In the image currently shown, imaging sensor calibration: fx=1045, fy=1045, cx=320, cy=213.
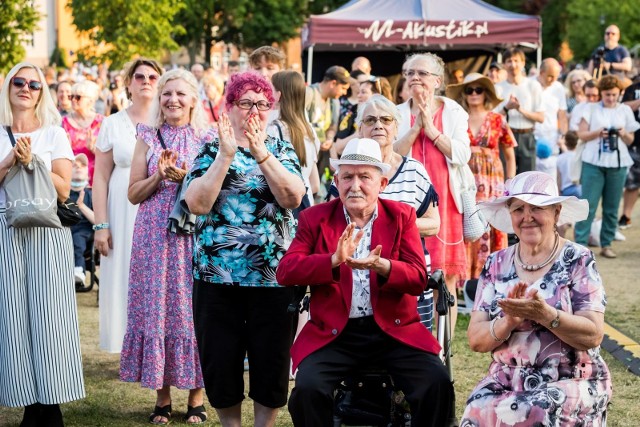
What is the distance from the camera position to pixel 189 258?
6.46 metres

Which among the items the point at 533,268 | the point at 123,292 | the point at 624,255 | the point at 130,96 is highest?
the point at 130,96

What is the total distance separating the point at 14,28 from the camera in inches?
644

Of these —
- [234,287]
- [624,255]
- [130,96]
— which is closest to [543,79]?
[624,255]

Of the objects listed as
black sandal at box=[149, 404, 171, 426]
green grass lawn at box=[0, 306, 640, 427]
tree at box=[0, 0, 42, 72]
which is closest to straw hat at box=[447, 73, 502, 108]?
green grass lawn at box=[0, 306, 640, 427]

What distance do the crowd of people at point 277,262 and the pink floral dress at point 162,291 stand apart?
0.03ft

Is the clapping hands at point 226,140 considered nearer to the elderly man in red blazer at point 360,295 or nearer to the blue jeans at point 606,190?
the elderly man in red blazer at point 360,295

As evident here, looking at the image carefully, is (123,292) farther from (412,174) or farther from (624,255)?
(624,255)

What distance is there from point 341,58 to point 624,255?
7.83m

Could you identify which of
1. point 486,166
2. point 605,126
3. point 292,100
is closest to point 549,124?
point 605,126

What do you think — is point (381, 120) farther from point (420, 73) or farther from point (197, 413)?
point (197, 413)

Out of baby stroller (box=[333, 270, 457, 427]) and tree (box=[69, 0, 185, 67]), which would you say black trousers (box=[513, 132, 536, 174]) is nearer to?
baby stroller (box=[333, 270, 457, 427])

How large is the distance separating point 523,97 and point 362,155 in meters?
7.93

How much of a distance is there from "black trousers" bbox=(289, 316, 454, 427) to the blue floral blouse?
25.3 inches

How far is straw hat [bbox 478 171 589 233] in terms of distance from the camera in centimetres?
459
